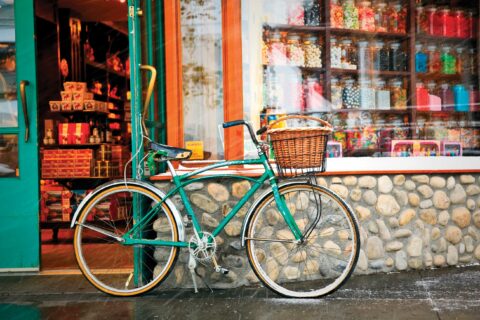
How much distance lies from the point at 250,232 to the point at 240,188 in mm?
622

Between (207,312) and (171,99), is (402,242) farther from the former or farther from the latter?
(171,99)

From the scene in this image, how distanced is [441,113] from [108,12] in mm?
6523

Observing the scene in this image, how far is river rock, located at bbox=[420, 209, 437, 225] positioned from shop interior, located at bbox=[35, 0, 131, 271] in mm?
3277

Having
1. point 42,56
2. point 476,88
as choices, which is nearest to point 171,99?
point 476,88

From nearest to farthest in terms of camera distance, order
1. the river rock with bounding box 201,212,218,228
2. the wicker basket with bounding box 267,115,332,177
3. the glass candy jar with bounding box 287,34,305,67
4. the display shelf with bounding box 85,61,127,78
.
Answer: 1. the wicker basket with bounding box 267,115,332,177
2. the river rock with bounding box 201,212,218,228
3. the glass candy jar with bounding box 287,34,305,67
4. the display shelf with bounding box 85,61,127,78

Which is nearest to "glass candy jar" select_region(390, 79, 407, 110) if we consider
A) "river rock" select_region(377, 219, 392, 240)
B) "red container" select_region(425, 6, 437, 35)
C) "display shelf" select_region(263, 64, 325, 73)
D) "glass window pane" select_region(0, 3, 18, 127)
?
"red container" select_region(425, 6, 437, 35)

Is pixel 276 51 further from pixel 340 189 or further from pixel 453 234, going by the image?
pixel 453 234

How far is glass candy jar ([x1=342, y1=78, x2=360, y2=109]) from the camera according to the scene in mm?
5711

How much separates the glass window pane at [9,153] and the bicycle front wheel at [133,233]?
0.97 meters

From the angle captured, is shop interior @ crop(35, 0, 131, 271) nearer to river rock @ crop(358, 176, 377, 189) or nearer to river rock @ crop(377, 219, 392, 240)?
river rock @ crop(358, 176, 377, 189)

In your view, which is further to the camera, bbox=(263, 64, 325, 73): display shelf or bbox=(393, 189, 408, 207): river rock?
bbox=(263, 64, 325, 73): display shelf

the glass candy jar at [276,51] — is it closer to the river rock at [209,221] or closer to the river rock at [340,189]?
the river rock at [340,189]

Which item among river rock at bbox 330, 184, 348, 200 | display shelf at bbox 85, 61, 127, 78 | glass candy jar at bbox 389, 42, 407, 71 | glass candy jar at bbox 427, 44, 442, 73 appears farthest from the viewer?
display shelf at bbox 85, 61, 127, 78

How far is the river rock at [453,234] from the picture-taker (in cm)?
524
